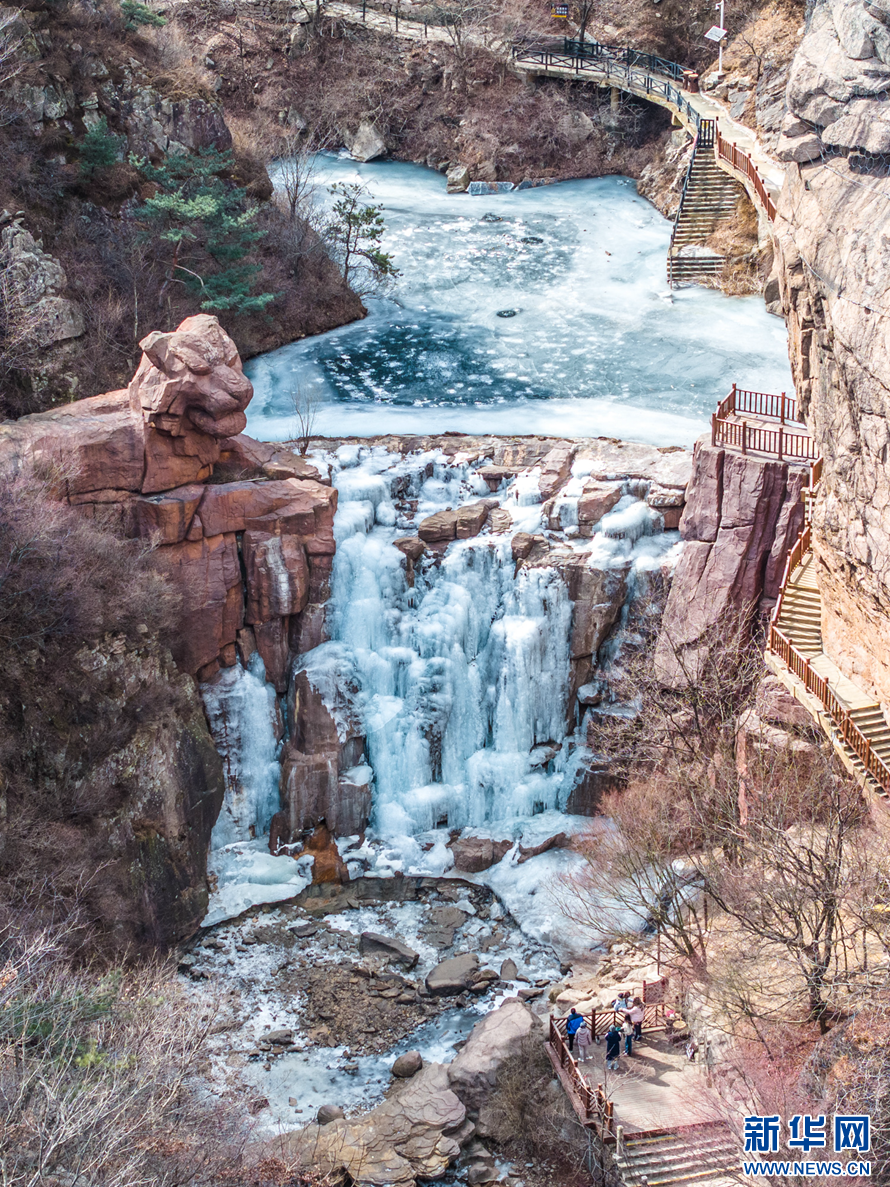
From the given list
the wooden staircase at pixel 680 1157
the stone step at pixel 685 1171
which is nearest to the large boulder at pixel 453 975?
the wooden staircase at pixel 680 1157

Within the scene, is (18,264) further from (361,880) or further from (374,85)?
(374,85)

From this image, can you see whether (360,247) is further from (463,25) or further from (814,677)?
(814,677)

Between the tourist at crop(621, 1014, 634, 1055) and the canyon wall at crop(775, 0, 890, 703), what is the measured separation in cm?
780

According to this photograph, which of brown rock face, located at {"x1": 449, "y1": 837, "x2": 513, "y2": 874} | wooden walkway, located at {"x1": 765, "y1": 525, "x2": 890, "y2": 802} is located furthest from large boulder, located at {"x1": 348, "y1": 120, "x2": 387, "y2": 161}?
brown rock face, located at {"x1": 449, "y1": 837, "x2": 513, "y2": 874}

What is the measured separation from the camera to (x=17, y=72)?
35094mm

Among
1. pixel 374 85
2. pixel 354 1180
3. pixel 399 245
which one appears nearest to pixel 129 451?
pixel 354 1180

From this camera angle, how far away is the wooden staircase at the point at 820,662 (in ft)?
74.2

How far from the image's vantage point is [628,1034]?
23.6 meters

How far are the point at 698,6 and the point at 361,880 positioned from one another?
40930mm

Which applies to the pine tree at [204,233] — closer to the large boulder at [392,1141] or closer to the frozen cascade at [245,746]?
the frozen cascade at [245,746]

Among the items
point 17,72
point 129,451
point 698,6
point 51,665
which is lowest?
point 51,665

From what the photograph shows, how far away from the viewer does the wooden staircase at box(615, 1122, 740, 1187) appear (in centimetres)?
2061

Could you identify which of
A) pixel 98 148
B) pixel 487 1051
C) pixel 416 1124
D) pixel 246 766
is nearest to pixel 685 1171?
pixel 487 1051

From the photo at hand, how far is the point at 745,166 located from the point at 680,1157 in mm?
32096
